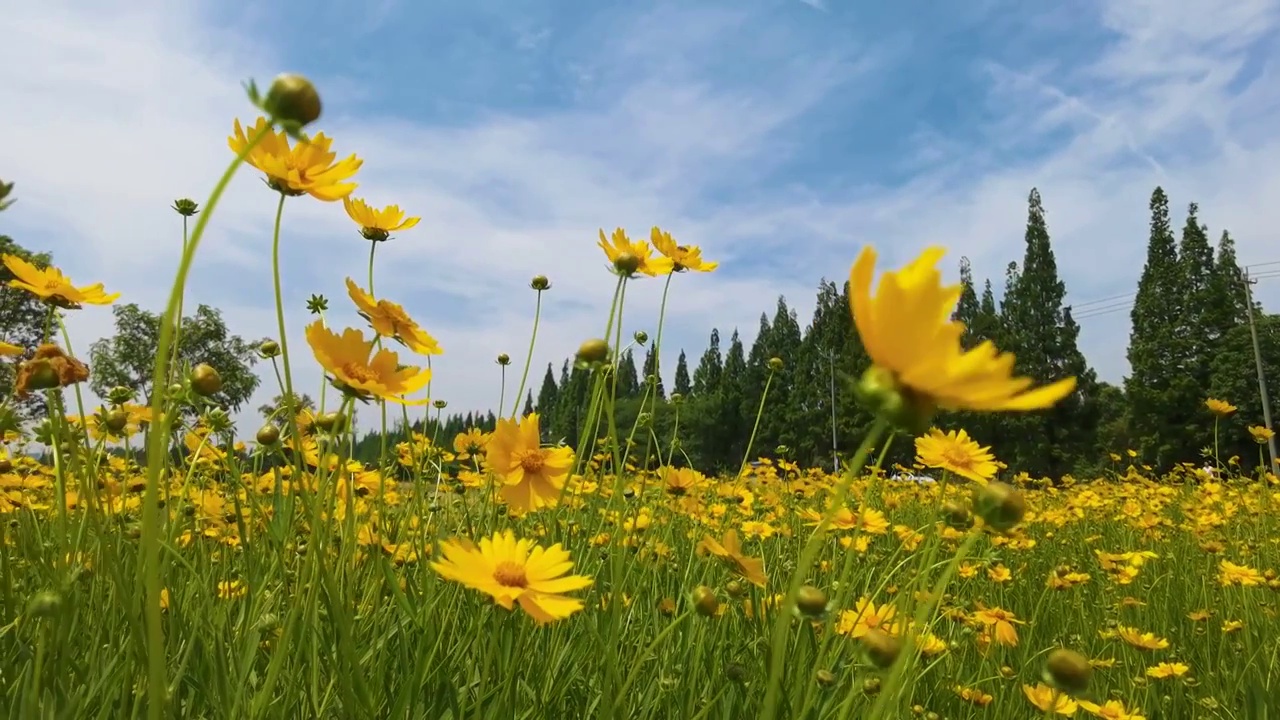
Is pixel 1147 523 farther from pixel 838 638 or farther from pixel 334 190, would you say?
pixel 334 190

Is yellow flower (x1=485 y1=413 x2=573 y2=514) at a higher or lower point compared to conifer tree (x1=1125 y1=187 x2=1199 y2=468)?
lower

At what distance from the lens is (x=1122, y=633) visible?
1559 mm

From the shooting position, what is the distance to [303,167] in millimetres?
738

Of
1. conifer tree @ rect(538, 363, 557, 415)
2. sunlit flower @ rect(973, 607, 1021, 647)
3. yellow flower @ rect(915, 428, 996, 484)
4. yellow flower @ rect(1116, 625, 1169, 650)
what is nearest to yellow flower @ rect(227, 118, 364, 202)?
yellow flower @ rect(915, 428, 996, 484)

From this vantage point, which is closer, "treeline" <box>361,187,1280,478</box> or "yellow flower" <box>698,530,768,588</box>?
"yellow flower" <box>698,530,768,588</box>

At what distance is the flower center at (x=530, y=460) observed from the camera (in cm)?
99

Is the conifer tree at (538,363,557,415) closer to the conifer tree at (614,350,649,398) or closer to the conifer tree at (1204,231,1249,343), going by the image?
the conifer tree at (614,350,649,398)

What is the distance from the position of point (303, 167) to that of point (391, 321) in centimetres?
18

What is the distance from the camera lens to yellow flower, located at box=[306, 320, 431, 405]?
2.31ft

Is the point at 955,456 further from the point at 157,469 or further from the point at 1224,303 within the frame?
the point at 1224,303

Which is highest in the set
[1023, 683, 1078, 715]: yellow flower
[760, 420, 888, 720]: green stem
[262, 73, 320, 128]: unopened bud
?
[262, 73, 320, 128]: unopened bud

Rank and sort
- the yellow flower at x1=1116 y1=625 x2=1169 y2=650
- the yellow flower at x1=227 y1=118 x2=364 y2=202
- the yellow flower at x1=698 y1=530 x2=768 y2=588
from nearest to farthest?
1. the yellow flower at x1=227 y1=118 x2=364 y2=202
2. the yellow flower at x1=698 y1=530 x2=768 y2=588
3. the yellow flower at x1=1116 y1=625 x2=1169 y2=650

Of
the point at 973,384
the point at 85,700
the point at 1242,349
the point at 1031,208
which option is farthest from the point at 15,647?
the point at 1031,208

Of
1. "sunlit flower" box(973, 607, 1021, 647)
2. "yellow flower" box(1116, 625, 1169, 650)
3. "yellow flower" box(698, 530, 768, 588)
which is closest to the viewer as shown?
"yellow flower" box(698, 530, 768, 588)
